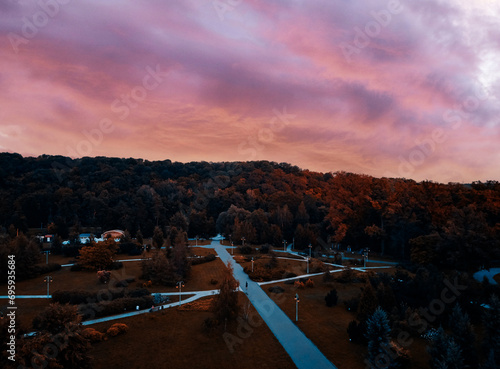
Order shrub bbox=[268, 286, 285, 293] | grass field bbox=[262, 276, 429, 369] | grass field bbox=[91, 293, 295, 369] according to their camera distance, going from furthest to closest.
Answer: shrub bbox=[268, 286, 285, 293]
grass field bbox=[262, 276, 429, 369]
grass field bbox=[91, 293, 295, 369]

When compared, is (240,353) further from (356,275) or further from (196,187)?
(196,187)

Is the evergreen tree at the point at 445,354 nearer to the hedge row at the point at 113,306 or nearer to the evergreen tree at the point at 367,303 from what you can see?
the evergreen tree at the point at 367,303

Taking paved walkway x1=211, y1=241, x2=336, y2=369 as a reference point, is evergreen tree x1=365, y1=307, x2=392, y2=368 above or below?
above

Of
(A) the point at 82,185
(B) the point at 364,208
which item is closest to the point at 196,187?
(A) the point at 82,185

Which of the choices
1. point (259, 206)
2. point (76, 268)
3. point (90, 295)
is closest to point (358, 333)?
point (90, 295)

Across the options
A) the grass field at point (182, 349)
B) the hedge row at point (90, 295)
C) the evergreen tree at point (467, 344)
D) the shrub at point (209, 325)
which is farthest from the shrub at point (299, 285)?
the evergreen tree at point (467, 344)

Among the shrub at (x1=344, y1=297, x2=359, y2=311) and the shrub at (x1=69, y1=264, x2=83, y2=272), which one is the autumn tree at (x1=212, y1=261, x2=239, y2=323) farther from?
the shrub at (x1=69, y1=264, x2=83, y2=272)

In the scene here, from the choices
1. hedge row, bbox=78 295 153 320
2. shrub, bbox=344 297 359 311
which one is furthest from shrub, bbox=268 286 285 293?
hedge row, bbox=78 295 153 320
